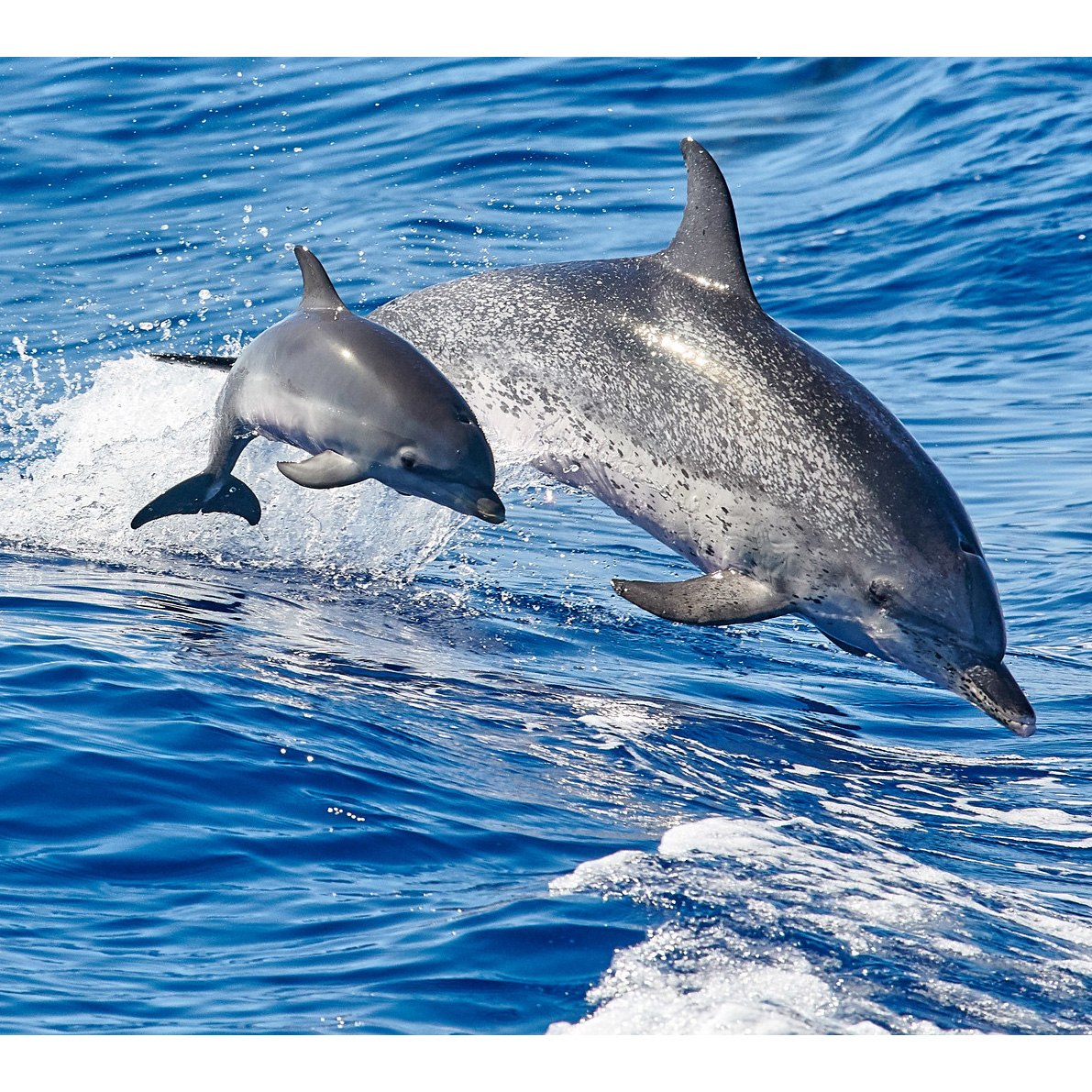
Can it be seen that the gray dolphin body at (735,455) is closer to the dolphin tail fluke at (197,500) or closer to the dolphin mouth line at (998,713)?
the dolphin mouth line at (998,713)

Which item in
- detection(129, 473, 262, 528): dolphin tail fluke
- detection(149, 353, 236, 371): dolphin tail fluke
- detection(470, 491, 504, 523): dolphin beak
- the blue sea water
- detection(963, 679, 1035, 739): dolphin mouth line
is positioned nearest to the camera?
the blue sea water

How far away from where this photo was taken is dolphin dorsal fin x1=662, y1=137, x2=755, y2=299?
739 cm

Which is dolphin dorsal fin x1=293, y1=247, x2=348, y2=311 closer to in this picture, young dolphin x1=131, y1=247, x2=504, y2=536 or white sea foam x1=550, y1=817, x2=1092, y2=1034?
young dolphin x1=131, y1=247, x2=504, y2=536

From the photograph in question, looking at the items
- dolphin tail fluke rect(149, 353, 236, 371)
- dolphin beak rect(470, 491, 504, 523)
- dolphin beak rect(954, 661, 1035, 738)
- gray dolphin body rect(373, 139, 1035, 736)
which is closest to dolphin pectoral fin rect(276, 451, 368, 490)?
dolphin beak rect(470, 491, 504, 523)

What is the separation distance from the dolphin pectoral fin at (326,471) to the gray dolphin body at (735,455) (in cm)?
117

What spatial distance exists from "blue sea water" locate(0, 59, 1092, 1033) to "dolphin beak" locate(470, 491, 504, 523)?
0.86 meters

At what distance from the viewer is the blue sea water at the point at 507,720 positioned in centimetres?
477

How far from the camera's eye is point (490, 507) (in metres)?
7.00

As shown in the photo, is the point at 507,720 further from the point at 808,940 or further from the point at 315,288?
the point at 808,940

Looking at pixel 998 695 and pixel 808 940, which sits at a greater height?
pixel 998 695

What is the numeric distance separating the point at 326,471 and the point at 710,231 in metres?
2.08

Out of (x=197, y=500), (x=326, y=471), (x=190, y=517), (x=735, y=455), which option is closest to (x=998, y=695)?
(x=735, y=455)

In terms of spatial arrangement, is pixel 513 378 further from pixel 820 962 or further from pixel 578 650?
pixel 820 962

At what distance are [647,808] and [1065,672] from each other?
11.3ft
